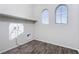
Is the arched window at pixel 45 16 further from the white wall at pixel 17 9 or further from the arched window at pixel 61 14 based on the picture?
the white wall at pixel 17 9

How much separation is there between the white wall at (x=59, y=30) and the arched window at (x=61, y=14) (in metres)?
0.24

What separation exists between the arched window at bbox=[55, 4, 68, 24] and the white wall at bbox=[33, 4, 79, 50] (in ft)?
0.79

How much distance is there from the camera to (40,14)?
7.36 m

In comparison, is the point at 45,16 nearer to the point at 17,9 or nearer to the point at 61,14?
the point at 61,14

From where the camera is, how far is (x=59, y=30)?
6445 mm

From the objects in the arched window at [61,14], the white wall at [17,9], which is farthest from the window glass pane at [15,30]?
the arched window at [61,14]

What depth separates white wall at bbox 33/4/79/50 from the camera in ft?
18.9

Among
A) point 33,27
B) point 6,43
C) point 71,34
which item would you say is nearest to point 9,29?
point 6,43

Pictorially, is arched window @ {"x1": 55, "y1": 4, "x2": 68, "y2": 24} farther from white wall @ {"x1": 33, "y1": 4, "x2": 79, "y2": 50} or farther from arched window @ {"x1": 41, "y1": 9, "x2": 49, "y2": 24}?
arched window @ {"x1": 41, "y1": 9, "x2": 49, "y2": 24}

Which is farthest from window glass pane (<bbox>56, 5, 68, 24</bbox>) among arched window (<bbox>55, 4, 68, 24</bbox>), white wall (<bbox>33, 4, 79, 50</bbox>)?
white wall (<bbox>33, 4, 79, 50</bbox>)

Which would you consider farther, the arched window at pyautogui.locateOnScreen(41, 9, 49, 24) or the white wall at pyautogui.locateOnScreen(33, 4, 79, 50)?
the arched window at pyautogui.locateOnScreen(41, 9, 49, 24)

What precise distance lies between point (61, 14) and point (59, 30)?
1.05 meters

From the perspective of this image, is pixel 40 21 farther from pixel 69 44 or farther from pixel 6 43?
pixel 6 43
